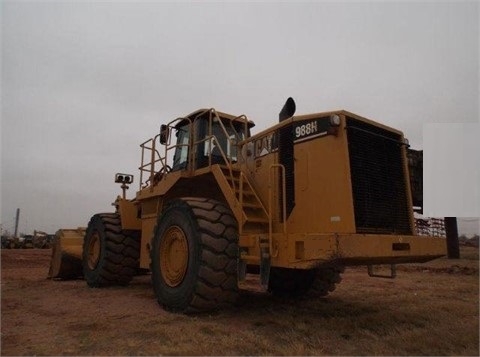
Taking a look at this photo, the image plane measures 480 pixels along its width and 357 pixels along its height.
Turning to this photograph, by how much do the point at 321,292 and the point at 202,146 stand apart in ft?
11.6

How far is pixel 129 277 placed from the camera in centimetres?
920

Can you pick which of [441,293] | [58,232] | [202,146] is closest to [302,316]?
[202,146]

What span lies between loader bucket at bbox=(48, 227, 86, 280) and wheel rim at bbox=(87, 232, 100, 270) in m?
0.80

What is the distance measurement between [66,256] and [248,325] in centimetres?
717

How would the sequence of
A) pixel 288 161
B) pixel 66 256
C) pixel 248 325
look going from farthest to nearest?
pixel 66 256 → pixel 288 161 → pixel 248 325

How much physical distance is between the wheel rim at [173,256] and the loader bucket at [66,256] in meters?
4.83

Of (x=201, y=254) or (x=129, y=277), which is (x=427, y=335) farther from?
(x=129, y=277)

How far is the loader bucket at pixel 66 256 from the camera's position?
10711 millimetres

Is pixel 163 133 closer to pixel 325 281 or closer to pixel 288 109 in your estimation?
pixel 288 109

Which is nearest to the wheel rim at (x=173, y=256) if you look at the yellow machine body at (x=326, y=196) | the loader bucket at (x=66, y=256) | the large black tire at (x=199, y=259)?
the large black tire at (x=199, y=259)

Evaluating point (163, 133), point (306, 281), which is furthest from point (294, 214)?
point (163, 133)

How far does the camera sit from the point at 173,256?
6.53m

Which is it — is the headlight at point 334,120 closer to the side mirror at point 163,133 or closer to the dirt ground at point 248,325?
the dirt ground at point 248,325

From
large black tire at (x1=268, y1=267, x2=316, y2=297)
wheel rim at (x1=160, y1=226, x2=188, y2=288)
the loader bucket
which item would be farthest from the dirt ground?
the loader bucket
